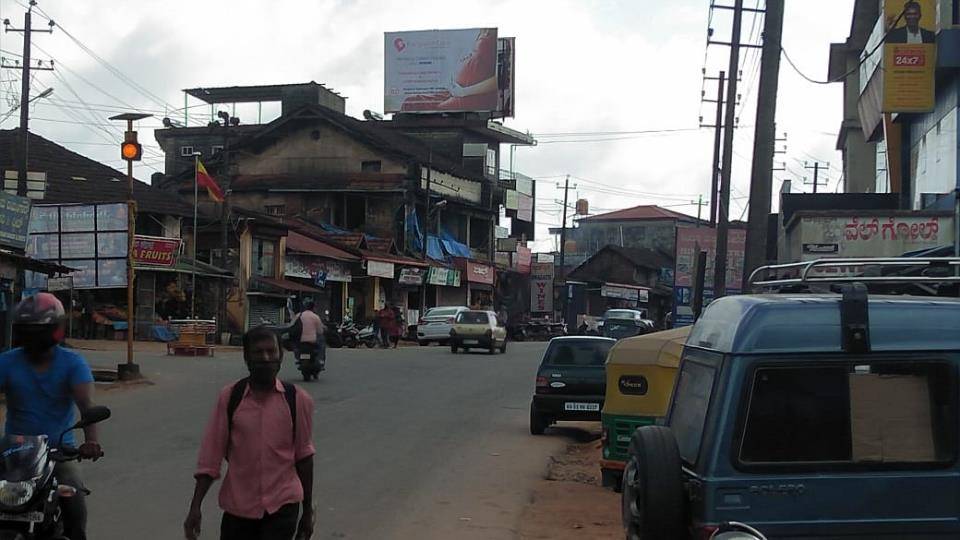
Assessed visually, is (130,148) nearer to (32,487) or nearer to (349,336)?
(32,487)

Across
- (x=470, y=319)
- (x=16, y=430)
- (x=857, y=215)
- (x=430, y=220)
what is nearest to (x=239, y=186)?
(x=430, y=220)

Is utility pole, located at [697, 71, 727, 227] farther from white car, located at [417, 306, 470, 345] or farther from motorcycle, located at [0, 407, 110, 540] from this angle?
motorcycle, located at [0, 407, 110, 540]

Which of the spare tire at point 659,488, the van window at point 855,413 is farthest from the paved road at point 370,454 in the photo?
the van window at point 855,413

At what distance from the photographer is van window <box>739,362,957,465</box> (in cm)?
520

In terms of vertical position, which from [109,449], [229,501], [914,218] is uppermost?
[914,218]

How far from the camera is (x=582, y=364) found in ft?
57.5

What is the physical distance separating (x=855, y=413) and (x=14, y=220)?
60.6 feet

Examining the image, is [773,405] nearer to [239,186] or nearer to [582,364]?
[582,364]

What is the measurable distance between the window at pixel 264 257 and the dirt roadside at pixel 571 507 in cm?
3053

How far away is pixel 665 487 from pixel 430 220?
60791mm

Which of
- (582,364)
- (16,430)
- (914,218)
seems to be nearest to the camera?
(16,430)

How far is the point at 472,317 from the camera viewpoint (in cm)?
3881

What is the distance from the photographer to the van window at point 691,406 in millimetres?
5445

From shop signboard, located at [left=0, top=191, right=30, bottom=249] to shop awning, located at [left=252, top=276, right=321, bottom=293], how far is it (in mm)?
22318
